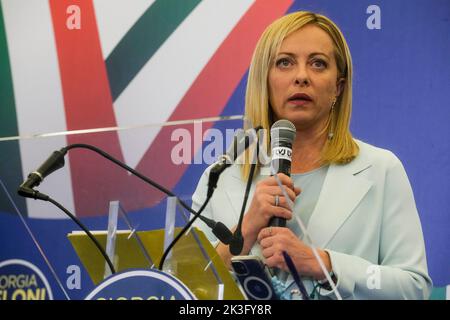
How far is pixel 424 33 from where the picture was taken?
102 inches

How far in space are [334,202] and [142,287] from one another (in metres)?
0.72

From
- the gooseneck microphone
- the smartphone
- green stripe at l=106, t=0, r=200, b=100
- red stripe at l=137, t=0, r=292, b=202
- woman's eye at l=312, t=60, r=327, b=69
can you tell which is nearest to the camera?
the smartphone

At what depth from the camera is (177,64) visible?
2822mm

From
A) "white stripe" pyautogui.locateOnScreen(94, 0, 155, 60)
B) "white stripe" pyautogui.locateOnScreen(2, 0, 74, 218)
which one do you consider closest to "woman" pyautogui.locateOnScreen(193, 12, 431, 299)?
"white stripe" pyautogui.locateOnScreen(94, 0, 155, 60)

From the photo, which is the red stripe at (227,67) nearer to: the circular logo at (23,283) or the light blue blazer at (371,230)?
the light blue blazer at (371,230)

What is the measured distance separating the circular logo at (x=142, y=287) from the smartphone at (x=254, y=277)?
0.36ft

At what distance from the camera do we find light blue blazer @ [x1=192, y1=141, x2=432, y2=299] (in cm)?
198

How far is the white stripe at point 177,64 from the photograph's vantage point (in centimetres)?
279

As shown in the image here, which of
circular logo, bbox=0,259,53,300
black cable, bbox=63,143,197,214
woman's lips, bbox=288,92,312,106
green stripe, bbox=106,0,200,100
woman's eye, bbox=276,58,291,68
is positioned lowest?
circular logo, bbox=0,259,53,300

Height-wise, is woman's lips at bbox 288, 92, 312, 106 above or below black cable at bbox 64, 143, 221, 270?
above

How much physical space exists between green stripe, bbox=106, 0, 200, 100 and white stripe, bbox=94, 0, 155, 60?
0.02 m

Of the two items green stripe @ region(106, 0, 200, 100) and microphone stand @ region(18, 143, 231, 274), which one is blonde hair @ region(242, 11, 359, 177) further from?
microphone stand @ region(18, 143, 231, 274)
